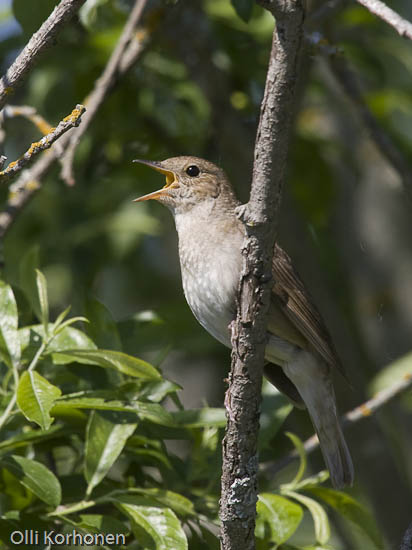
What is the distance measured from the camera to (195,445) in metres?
3.51

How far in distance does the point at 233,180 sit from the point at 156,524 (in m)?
3.03

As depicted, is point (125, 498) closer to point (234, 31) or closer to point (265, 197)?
point (265, 197)

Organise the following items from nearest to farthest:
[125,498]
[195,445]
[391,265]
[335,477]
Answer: [125,498] → [195,445] → [335,477] → [391,265]

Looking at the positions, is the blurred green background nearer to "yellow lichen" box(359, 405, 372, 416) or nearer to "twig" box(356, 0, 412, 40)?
"yellow lichen" box(359, 405, 372, 416)

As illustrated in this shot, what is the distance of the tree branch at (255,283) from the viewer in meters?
2.22

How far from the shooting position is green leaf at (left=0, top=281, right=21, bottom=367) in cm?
308

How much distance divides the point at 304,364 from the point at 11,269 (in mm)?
1890

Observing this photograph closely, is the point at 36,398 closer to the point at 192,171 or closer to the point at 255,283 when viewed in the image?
the point at 255,283

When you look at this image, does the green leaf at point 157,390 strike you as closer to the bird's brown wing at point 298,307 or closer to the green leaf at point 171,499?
the green leaf at point 171,499

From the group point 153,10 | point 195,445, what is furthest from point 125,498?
point 153,10

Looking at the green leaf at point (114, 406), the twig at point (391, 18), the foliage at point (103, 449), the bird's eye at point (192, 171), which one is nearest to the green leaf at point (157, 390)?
the foliage at point (103, 449)

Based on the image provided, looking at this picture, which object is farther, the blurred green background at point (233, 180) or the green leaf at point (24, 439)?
the blurred green background at point (233, 180)

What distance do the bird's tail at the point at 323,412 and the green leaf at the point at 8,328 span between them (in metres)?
1.38

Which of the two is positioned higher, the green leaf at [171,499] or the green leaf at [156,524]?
the green leaf at [156,524]
